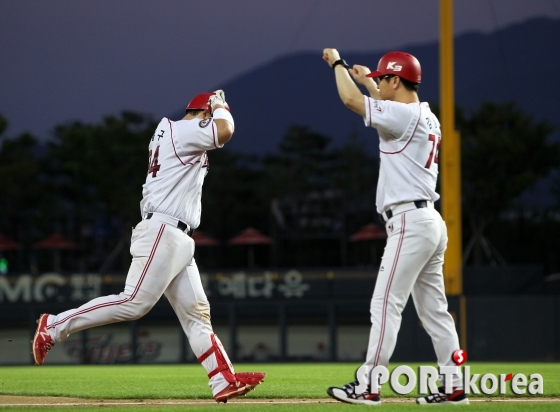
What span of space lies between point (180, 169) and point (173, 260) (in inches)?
20.9

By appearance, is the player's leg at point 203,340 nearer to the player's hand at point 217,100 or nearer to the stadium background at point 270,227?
the player's hand at point 217,100

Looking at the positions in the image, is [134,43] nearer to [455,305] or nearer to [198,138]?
[455,305]

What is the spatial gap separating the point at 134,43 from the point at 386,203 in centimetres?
4078

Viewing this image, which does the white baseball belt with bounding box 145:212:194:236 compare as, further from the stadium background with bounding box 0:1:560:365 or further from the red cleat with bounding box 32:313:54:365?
the stadium background with bounding box 0:1:560:365

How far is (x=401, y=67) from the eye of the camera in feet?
15.7

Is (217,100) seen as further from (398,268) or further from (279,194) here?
(279,194)

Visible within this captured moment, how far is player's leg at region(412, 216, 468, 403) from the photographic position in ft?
15.7

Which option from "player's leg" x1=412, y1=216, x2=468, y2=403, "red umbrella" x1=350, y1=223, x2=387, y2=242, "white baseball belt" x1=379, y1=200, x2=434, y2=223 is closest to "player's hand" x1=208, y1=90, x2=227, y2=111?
"white baseball belt" x1=379, y1=200, x2=434, y2=223

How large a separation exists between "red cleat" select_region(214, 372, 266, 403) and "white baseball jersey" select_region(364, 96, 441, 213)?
1233 mm

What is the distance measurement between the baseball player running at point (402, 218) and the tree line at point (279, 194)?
76.1ft

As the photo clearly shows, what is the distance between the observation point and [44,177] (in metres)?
38.6

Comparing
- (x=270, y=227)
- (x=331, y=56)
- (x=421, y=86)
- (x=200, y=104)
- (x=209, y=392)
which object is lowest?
(x=209, y=392)

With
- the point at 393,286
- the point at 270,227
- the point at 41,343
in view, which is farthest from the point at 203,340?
the point at 270,227

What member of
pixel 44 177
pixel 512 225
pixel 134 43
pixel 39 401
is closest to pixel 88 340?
pixel 39 401
